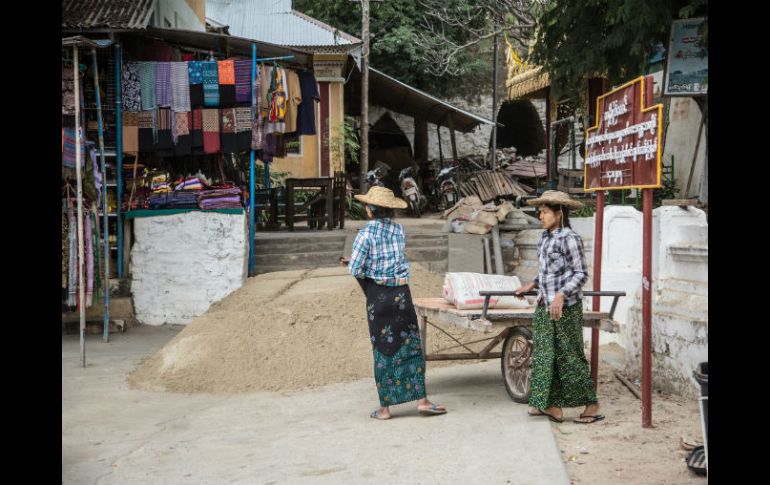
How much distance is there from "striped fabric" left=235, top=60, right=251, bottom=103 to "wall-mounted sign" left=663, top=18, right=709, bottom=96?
5504 mm

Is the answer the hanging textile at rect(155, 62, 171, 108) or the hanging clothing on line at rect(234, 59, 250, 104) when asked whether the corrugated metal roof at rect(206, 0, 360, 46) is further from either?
the hanging textile at rect(155, 62, 171, 108)

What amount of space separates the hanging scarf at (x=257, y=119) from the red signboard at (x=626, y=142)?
5.83 m

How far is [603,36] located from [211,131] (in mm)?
5521

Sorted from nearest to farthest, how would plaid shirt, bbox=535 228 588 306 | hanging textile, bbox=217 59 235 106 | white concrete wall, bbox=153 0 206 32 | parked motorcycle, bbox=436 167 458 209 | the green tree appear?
plaid shirt, bbox=535 228 588 306, the green tree, hanging textile, bbox=217 59 235 106, white concrete wall, bbox=153 0 206 32, parked motorcycle, bbox=436 167 458 209

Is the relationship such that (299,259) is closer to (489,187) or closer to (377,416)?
(377,416)

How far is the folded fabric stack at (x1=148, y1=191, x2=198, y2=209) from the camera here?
448 inches

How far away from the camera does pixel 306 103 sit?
12.3 meters

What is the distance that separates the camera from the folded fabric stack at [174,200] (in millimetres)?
11391

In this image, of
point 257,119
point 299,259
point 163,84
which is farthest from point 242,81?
point 299,259

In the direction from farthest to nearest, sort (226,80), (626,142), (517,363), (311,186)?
1. (311,186)
2. (226,80)
3. (517,363)
4. (626,142)

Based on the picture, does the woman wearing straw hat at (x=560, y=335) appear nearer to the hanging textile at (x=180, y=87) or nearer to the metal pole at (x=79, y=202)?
the metal pole at (x=79, y=202)

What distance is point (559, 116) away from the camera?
22.2 metres

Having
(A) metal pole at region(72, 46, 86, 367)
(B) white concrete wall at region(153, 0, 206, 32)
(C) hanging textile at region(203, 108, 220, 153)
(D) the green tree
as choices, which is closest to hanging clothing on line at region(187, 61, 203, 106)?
(C) hanging textile at region(203, 108, 220, 153)
